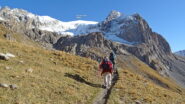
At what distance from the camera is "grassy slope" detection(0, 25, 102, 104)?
21.1 metres

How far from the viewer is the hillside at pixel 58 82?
21.6m

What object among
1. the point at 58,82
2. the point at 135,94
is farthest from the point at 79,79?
the point at 135,94

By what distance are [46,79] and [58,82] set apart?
1.07 meters

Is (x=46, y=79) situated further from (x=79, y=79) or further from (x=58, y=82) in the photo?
(x=79, y=79)

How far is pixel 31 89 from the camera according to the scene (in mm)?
22297

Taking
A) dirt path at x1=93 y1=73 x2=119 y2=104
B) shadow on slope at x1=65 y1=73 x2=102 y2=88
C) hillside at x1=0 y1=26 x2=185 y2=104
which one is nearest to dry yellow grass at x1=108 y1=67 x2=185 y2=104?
hillside at x1=0 y1=26 x2=185 y2=104

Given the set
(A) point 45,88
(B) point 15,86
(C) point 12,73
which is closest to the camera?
(B) point 15,86

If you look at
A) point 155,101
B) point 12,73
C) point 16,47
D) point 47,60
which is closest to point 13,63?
point 12,73

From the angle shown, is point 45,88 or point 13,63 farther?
point 13,63

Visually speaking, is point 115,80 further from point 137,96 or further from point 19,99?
point 19,99

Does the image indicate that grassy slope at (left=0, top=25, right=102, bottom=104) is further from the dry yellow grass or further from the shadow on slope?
the dry yellow grass

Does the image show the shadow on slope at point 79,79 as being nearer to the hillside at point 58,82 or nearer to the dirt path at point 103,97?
the hillside at point 58,82

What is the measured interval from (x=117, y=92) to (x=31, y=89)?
9.16 m

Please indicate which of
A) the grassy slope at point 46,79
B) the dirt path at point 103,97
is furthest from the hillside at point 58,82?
the dirt path at point 103,97
